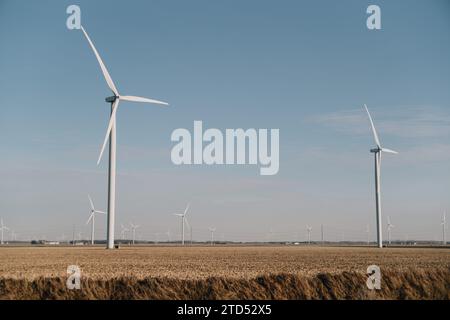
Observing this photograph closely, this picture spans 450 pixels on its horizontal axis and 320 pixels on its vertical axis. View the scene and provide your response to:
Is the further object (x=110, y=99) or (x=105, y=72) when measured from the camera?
(x=110, y=99)

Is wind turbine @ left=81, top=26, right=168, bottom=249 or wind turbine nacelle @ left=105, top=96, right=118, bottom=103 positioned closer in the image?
wind turbine @ left=81, top=26, right=168, bottom=249

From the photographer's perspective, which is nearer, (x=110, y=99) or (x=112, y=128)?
(x=112, y=128)

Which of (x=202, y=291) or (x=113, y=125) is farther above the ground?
(x=113, y=125)

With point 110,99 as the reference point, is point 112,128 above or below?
below

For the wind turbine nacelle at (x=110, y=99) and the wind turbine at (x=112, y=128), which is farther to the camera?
the wind turbine nacelle at (x=110, y=99)

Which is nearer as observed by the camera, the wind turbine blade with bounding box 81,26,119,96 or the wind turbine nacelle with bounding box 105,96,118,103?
the wind turbine blade with bounding box 81,26,119,96

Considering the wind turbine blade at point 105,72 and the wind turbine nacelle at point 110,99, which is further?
the wind turbine nacelle at point 110,99
